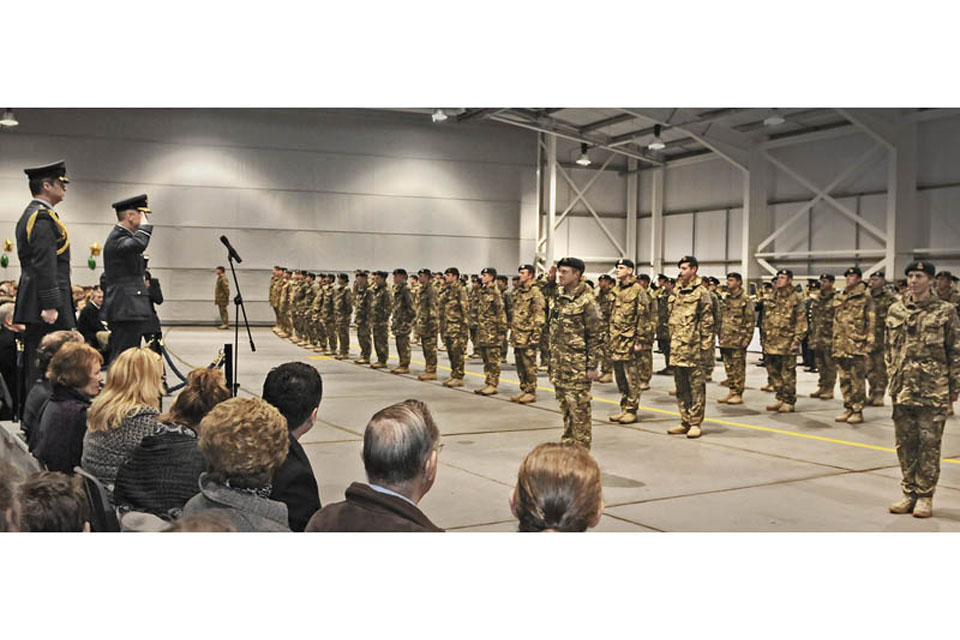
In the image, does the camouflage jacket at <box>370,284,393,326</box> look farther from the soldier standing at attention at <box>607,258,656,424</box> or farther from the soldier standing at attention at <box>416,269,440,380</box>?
the soldier standing at attention at <box>607,258,656,424</box>

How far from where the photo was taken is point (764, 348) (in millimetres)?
9867

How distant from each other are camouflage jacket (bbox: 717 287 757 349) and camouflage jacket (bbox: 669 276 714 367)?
7.78 ft

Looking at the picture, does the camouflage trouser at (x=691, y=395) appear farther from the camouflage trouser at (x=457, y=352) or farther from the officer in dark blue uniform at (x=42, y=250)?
the officer in dark blue uniform at (x=42, y=250)

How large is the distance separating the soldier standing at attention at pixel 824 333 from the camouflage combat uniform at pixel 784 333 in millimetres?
397

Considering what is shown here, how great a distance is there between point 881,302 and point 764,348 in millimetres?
1410

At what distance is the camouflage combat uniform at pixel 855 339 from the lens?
29.0ft

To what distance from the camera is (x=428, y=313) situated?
11352 millimetres

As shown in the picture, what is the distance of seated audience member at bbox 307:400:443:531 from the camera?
2273mm

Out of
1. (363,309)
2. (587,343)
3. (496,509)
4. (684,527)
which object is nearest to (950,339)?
(684,527)

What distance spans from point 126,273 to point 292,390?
2.12 m

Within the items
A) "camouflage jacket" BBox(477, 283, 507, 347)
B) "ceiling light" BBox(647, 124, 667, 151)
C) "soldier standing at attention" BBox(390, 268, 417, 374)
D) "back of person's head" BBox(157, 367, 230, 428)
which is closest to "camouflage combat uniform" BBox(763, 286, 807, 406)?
"camouflage jacket" BBox(477, 283, 507, 347)
